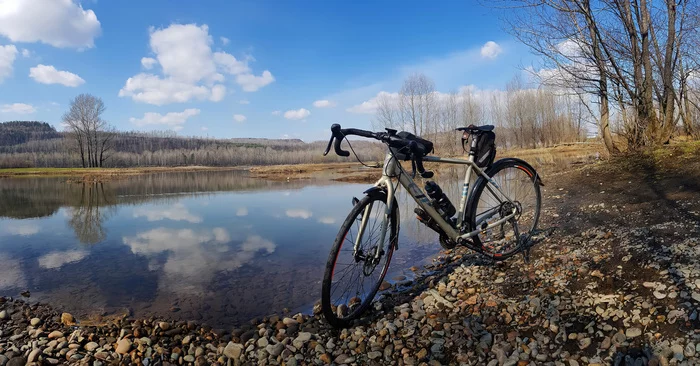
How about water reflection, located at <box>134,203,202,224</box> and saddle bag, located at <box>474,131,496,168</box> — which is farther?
water reflection, located at <box>134,203,202,224</box>

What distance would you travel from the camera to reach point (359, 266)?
3.43 m

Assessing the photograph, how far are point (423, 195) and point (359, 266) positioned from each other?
0.90 metres

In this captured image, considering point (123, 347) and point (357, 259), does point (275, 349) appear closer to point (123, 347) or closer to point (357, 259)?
point (357, 259)

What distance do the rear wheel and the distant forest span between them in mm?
47452

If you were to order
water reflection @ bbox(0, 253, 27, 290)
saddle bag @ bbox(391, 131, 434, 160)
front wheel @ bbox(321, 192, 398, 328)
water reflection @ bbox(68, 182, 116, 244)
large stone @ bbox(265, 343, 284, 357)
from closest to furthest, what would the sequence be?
1. large stone @ bbox(265, 343, 284, 357)
2. front wheel @ bbox(321, 192, 398, 328)
3. saddle bag @ bbox(391, 131, 434, 160)
4. water reflection @ bbox(0, 253, 27, 290)
5. water reflection @ bbox(68, 182, 116, 244)

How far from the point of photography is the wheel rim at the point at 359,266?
3062 mm

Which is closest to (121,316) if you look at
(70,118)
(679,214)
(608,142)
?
(679,214)

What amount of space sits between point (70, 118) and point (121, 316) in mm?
69742

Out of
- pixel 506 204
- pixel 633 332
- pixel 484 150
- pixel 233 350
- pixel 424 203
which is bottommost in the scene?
pixel 233 350

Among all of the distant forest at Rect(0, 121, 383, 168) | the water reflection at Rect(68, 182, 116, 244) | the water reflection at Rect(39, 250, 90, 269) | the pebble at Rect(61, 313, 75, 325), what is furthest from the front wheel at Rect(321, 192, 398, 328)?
the distant forest at Rect(0, 121, 383, 168)

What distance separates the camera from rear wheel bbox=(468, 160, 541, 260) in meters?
3.91

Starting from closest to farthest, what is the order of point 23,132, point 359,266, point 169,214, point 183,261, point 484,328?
point 484,328
point 359,266
point 183,261
point 169,214
point 23,132

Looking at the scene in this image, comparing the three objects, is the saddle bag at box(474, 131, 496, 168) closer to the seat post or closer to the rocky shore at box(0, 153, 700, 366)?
the seat post

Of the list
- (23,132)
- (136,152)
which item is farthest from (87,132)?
(23,132)
